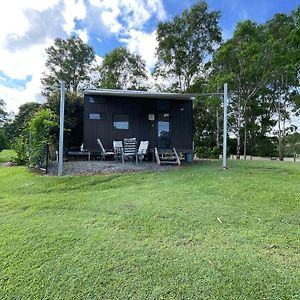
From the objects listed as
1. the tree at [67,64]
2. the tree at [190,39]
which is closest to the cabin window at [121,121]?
the tree at [190,39]

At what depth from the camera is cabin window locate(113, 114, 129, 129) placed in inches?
503

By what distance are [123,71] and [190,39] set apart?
6926mm

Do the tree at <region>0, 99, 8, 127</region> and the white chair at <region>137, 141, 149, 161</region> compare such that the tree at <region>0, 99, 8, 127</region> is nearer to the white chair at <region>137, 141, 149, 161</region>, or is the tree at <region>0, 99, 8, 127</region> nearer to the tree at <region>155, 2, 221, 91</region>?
the tree at <region>155, 2, 221, 91</region>

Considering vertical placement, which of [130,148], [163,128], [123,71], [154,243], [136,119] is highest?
[123,71]

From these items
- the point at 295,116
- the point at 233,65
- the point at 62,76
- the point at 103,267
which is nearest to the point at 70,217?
the point at 103,267

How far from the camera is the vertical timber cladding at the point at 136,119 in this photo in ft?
41.2

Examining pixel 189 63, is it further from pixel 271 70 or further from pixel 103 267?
pixel 103 267

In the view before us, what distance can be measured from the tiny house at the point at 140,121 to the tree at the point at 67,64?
1700 cm

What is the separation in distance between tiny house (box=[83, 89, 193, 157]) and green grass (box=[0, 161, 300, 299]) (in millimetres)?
Answer: 6901

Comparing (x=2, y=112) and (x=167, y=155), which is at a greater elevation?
(x=2, y=112)

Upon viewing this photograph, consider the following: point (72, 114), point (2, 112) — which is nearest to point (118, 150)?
point (72, 114)

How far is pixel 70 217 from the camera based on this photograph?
436 cm

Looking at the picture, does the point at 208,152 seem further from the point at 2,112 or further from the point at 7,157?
the point at 2,112

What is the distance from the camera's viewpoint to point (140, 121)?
1291cm
